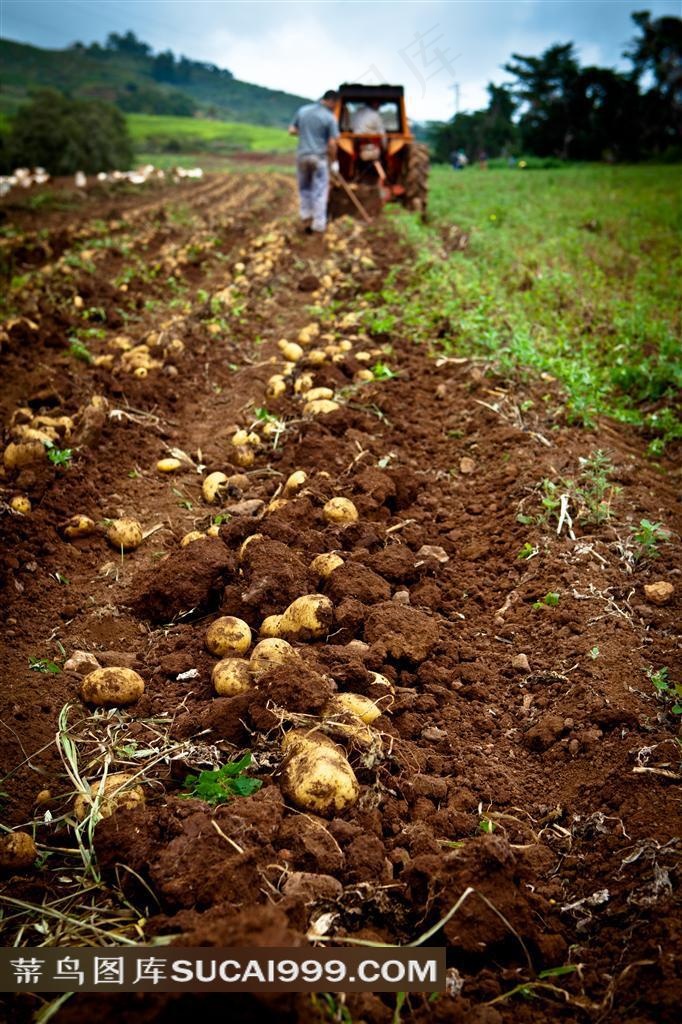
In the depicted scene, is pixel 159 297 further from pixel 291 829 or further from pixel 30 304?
pixel 291 829

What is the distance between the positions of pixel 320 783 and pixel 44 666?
47.7 inches

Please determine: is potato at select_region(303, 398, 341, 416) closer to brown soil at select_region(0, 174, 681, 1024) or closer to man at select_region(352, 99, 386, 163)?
brown soil at select_region(0, 174, 681, 1024)

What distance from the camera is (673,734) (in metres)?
1.93

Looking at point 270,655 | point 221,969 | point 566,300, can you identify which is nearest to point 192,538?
point 270,655

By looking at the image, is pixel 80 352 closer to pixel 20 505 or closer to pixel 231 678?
pixel 20 505

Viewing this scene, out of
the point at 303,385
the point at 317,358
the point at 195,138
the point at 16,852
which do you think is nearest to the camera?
the point at 16,852

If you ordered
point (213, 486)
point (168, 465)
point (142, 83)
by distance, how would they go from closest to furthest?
1. point (213, 486)
2. point (168, 465)
3. point (142, 83)

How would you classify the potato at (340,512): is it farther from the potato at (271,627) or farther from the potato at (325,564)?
the potato at (271,627)

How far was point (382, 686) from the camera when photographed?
2160mm

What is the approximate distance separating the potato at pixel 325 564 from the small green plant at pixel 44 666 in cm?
103

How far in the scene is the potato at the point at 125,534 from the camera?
3053 millimetres

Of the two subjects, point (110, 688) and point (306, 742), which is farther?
point (110, 688)

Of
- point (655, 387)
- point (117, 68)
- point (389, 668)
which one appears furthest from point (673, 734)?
point (117, 68)

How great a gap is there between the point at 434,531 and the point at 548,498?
55 centimetres
